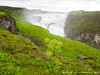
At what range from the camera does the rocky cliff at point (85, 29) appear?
13338 cm

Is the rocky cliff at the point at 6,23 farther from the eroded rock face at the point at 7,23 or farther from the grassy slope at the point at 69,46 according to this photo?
the grassy slope at the point at 69,46

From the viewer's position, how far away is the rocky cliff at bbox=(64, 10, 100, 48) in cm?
13338

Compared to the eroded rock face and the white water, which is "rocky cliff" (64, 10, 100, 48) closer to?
the white water

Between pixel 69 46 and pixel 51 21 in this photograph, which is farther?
pixel 51 21

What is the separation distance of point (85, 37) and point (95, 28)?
7316mm

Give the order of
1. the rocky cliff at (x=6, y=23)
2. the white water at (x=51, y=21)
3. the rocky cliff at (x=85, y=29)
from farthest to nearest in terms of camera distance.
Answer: the white water at (x=51, y=21)
the rocky cliff at (x=85, y=29)
the rocky cliff at (x=6, y=23)

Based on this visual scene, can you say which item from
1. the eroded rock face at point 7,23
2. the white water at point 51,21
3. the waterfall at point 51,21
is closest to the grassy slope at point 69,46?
the eroded rock face at point 7,23

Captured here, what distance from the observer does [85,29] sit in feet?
462

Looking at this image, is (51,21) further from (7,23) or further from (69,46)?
(7,23)

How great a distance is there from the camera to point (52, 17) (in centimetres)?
17662

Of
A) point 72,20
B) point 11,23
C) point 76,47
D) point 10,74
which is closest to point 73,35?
point 72,20

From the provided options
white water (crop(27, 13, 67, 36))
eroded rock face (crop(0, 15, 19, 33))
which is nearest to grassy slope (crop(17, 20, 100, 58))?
eroded rock face (crop(0, 15, 19, 33))

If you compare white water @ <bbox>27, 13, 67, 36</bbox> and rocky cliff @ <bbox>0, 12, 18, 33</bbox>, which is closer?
rocky cliff @ <bbox>0, 12, 18, 33</bbox>

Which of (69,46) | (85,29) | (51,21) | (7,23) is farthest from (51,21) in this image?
(7,23)
